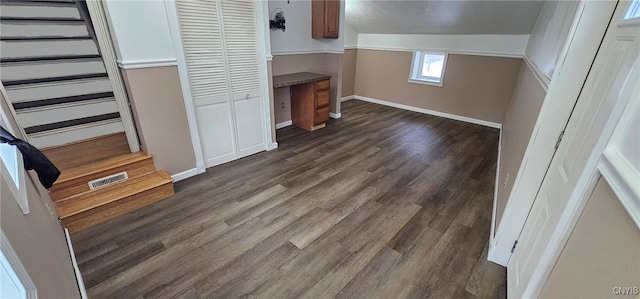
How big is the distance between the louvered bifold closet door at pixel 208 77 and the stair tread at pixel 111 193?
60 cm

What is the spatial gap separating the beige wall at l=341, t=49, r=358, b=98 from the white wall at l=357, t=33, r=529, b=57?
281mm

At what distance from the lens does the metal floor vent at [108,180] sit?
2318mm

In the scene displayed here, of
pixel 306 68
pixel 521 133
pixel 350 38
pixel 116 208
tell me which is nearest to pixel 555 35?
pixel 521 133

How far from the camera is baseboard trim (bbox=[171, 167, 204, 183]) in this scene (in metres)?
2.79

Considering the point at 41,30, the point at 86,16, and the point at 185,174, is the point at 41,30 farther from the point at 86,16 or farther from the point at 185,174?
the point at 185,174

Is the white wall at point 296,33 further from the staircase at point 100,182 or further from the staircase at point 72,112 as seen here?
the staircase at point 100,182

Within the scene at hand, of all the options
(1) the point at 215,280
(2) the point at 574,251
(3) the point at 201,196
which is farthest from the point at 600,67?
(3) the point at 201,196

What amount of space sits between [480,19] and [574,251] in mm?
3941

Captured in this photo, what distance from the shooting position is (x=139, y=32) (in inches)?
87.4

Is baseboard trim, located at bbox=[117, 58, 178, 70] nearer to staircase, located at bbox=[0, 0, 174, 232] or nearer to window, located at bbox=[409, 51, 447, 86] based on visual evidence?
staircase, located at bbox=[0, 0, 174, 232]

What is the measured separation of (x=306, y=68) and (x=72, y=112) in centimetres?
309

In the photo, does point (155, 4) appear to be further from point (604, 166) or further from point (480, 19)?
point (480, 19)

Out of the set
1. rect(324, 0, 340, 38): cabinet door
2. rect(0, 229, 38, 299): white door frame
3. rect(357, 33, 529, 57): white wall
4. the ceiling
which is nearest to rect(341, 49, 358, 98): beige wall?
rect(357, 33, 529, 57): white wall

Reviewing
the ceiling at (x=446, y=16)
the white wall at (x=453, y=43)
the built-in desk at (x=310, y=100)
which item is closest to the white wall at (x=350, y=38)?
the white wall at (x=453, y=43)
